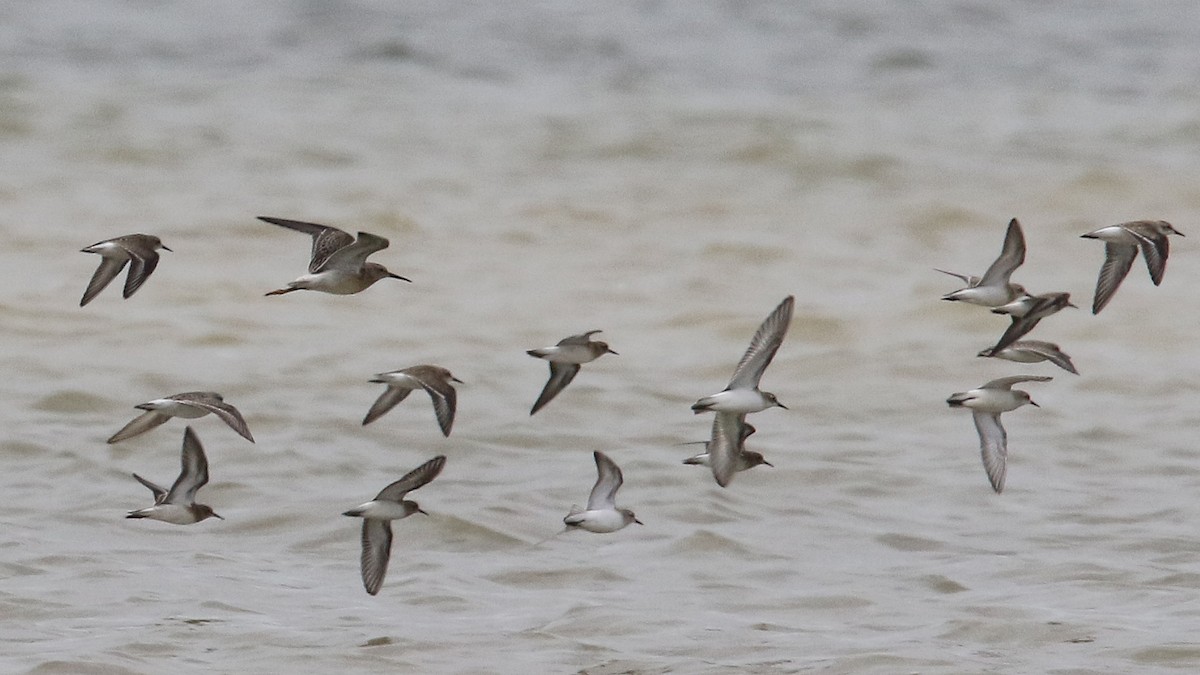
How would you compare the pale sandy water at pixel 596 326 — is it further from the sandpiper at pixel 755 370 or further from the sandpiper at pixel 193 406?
the sandpiper at pixel 755 370

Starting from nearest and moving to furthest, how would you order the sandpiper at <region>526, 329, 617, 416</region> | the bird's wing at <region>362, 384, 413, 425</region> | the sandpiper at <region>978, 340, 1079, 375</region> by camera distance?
1. the sandpiper at <region>978, 340, 1079, 375</region>
2. the sandpiper at <region>526, 329, 617, 416</region>
3. the bird's wing at <region>362, 384, 413, 425</region>

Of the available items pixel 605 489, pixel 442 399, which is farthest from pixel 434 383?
pixel 605 489

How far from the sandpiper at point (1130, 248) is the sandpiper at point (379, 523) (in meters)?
2.99

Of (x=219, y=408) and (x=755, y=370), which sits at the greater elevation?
(x=755, y=370)

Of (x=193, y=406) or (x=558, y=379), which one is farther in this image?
(x=558, y=379)

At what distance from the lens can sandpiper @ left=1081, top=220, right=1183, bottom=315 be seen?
338 inches

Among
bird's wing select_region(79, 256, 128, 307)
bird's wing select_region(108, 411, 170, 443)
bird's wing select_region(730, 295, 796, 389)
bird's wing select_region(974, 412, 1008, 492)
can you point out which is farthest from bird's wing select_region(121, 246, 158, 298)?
bird's wing select_region(974, 412, 1008, 492)

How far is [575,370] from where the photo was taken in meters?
9.59

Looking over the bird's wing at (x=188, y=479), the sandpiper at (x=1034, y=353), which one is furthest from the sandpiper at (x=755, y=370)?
the bird's wing at (x=188, y=479)

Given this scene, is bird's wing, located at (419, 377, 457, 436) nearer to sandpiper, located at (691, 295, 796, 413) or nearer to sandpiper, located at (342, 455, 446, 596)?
sandpiper, located at (342, 455, 446, 596)

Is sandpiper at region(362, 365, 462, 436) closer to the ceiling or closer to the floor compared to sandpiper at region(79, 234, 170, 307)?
closer to the floor

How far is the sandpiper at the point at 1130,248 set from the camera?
28.1ft

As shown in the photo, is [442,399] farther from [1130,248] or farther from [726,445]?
[1130,248]

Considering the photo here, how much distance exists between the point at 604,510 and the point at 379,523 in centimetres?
107
